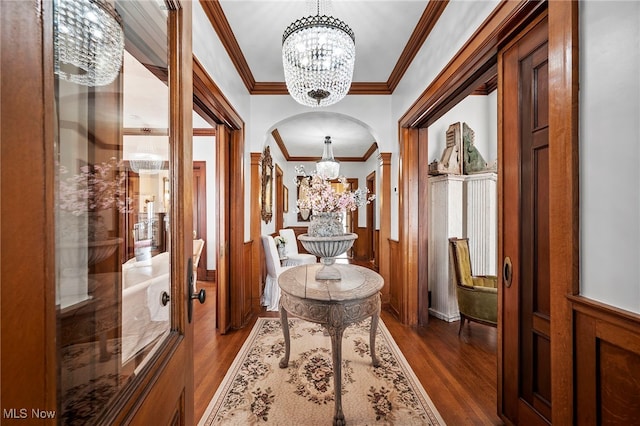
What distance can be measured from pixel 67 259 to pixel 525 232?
1874mm

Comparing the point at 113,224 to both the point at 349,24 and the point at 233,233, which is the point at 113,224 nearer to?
the point at 233,233

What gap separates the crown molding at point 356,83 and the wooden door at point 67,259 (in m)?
1.51

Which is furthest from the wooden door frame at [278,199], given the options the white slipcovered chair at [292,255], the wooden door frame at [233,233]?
the wooden door frame at [233,233]

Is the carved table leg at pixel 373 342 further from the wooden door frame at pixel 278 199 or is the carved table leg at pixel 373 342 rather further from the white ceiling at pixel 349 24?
the wooden door frame at pixel 278 199

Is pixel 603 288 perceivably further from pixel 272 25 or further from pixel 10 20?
pixel 272 25

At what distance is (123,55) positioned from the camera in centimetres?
82

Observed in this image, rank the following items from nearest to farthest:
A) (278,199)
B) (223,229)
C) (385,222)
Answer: (223,229) < (385,222) < (278,199)

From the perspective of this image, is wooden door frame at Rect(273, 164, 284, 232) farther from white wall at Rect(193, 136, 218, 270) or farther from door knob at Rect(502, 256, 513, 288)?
door knob at Rect(502, 256, 513, 288)

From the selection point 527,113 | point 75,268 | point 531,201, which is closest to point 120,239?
point 75,268

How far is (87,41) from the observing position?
0.64 metres

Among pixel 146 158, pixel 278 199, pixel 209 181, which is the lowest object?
pixel 146 158

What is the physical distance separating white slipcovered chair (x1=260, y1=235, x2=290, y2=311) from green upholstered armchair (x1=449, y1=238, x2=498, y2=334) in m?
1.94

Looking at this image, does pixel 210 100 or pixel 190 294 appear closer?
pixel 190 294

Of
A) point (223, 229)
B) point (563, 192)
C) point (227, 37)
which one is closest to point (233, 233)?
point (223, 229)
